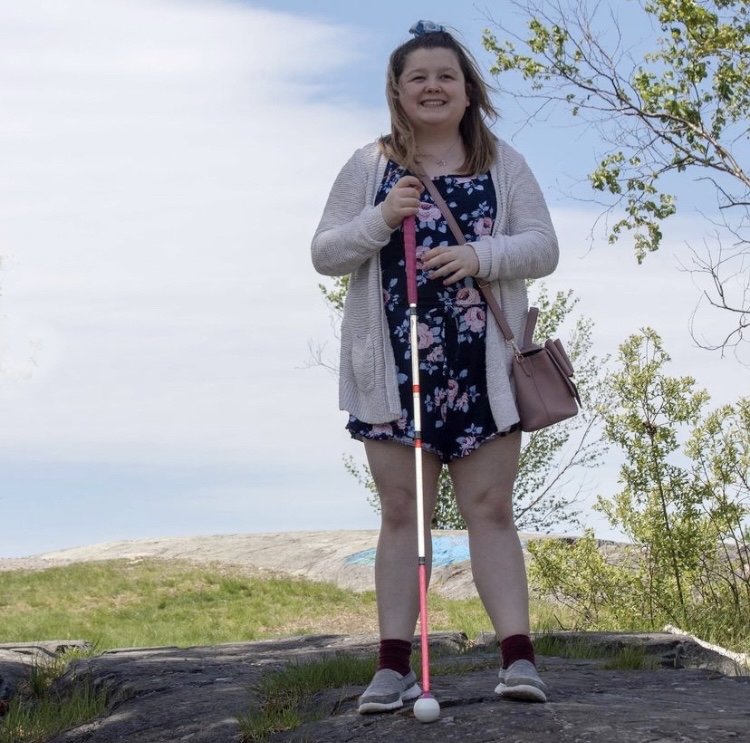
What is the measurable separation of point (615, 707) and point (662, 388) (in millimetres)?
5239

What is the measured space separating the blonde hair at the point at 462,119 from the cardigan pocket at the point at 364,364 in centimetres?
69

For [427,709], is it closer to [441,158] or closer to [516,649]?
Result: [516,649]

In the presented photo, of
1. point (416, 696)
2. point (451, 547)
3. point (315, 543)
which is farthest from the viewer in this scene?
point (315, 543)

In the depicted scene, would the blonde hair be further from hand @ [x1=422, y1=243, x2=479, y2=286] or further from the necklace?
hand @ [x1=422, y1=243, x2=479, y2=286]

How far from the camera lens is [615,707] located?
3781mm

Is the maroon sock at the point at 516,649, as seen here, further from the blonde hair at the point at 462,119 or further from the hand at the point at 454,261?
the blonde hair at the point at 462,119

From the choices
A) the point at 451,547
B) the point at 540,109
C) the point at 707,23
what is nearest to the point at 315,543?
the point at 451,547

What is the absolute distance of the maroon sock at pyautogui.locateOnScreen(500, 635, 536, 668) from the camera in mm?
3961

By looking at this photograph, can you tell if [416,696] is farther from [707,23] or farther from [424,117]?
[707,23]

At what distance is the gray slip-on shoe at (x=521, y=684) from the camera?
3.84 metres

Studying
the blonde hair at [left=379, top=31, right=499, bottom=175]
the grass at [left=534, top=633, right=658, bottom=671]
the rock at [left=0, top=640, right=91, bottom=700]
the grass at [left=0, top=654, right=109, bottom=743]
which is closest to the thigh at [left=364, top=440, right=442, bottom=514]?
the blonde hair at [left=379, top=31, right=499, bottom=175]

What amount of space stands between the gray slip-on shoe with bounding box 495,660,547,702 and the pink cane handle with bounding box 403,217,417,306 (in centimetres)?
136

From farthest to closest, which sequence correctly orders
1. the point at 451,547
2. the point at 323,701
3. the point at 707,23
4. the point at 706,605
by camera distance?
the point at 451,547 < the point at 707,23 < the point at 706,605 < the point at 323,701

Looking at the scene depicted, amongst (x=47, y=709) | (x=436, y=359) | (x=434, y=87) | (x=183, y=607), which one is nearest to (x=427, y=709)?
(x=436, y=359)
